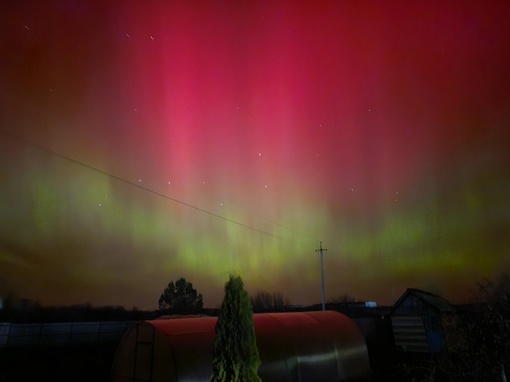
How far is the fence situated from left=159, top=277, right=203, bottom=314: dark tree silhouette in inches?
A: 851

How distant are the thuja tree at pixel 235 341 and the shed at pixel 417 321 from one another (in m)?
12.6

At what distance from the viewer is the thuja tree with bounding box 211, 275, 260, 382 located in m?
6.86

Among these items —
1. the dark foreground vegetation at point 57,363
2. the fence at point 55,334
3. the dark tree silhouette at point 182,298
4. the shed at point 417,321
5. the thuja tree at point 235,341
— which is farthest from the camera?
the dark tree silhouette at point 182,298

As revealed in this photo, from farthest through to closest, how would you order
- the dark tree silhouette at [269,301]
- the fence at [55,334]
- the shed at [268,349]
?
1. the dark tree silhouette at [269,301]
2. the fence at [55,334]
3. the shed at [268,349]

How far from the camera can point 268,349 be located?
10828mm

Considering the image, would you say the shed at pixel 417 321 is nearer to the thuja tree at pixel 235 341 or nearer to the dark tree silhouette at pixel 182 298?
the thuja tree at pixel 235 341

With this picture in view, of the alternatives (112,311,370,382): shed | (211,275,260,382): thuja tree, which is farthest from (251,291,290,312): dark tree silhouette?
(211,275,260,382): thuja tree

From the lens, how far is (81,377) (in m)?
12.1

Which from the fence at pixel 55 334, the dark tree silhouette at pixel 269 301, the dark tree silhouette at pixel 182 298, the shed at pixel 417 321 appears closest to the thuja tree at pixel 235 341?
the fence at pixel 55 334

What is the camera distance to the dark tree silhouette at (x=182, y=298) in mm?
A: 37656

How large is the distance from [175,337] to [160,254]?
514 inches

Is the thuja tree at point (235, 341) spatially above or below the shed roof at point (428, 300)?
below

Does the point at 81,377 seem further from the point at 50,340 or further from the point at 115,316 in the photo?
the point at 115,316

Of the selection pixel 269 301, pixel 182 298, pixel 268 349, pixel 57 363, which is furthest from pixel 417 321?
pixel 182 298
